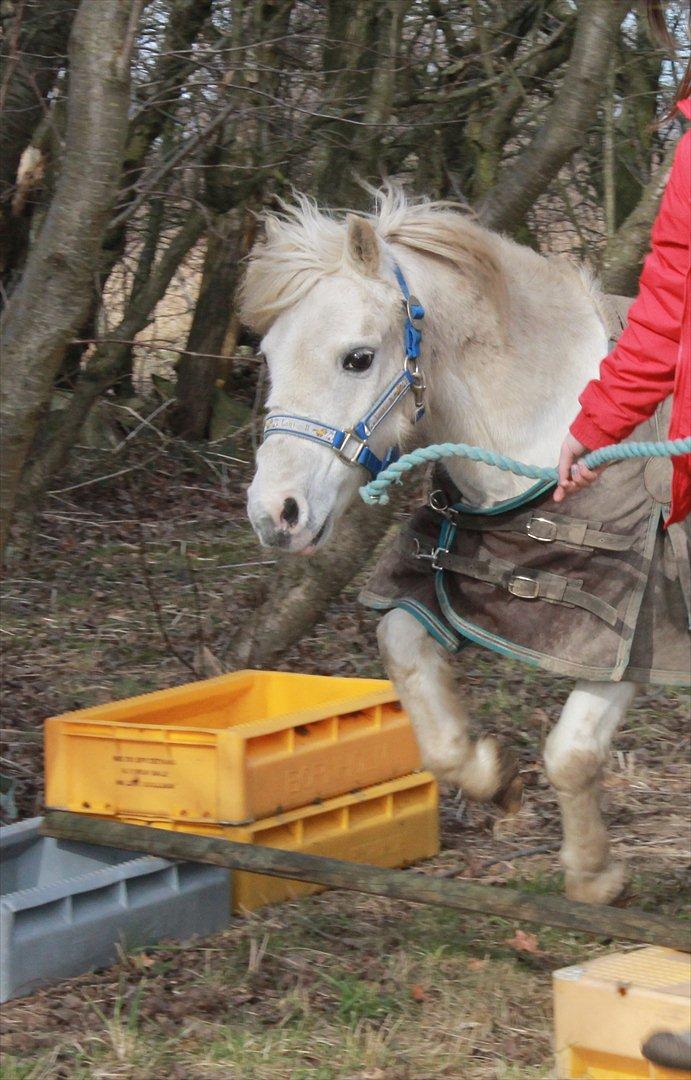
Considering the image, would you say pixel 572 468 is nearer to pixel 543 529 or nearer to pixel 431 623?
pixel 543 529

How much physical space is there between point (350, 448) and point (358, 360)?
0.20 metres

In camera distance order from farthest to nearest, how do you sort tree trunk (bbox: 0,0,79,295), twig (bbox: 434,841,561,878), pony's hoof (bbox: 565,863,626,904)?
1. tree trunk (bbox: 0,0,79,295)
2. twig (bbox: 434,841,561,878)
3. pony's hoof (bbox: 565,863,626,904)

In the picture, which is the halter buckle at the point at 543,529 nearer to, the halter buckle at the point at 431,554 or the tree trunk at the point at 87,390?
the halter buckle at the point at 431,554

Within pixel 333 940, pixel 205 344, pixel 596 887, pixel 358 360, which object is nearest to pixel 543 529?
pixel 358 360

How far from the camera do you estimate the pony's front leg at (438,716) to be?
344cm

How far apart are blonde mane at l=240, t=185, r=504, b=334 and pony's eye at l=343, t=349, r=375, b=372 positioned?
197 millimetres

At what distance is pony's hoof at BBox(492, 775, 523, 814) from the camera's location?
354 centimetres

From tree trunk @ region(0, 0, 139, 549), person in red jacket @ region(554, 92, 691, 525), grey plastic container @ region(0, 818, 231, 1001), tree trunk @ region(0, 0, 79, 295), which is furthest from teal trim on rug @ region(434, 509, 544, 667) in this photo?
tree trunk @ region(0, 0, 79, 295)

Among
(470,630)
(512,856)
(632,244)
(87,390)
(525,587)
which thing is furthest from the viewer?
(87,390)

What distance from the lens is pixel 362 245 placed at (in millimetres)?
3098

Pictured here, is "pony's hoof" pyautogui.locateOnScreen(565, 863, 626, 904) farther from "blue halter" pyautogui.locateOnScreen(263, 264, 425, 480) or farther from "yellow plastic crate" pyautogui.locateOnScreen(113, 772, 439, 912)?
"blue halter" pyautogui.locateOnScreen(263, 264, 425, 480)

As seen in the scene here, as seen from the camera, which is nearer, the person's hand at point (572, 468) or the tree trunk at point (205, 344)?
the person's hand at point (572, 468)

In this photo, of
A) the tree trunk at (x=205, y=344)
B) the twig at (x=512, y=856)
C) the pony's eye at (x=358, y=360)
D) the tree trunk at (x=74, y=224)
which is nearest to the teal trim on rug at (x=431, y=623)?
the pony's eye at (x=358, y=360)

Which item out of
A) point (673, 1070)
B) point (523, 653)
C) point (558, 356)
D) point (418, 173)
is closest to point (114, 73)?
point (558, 356)
